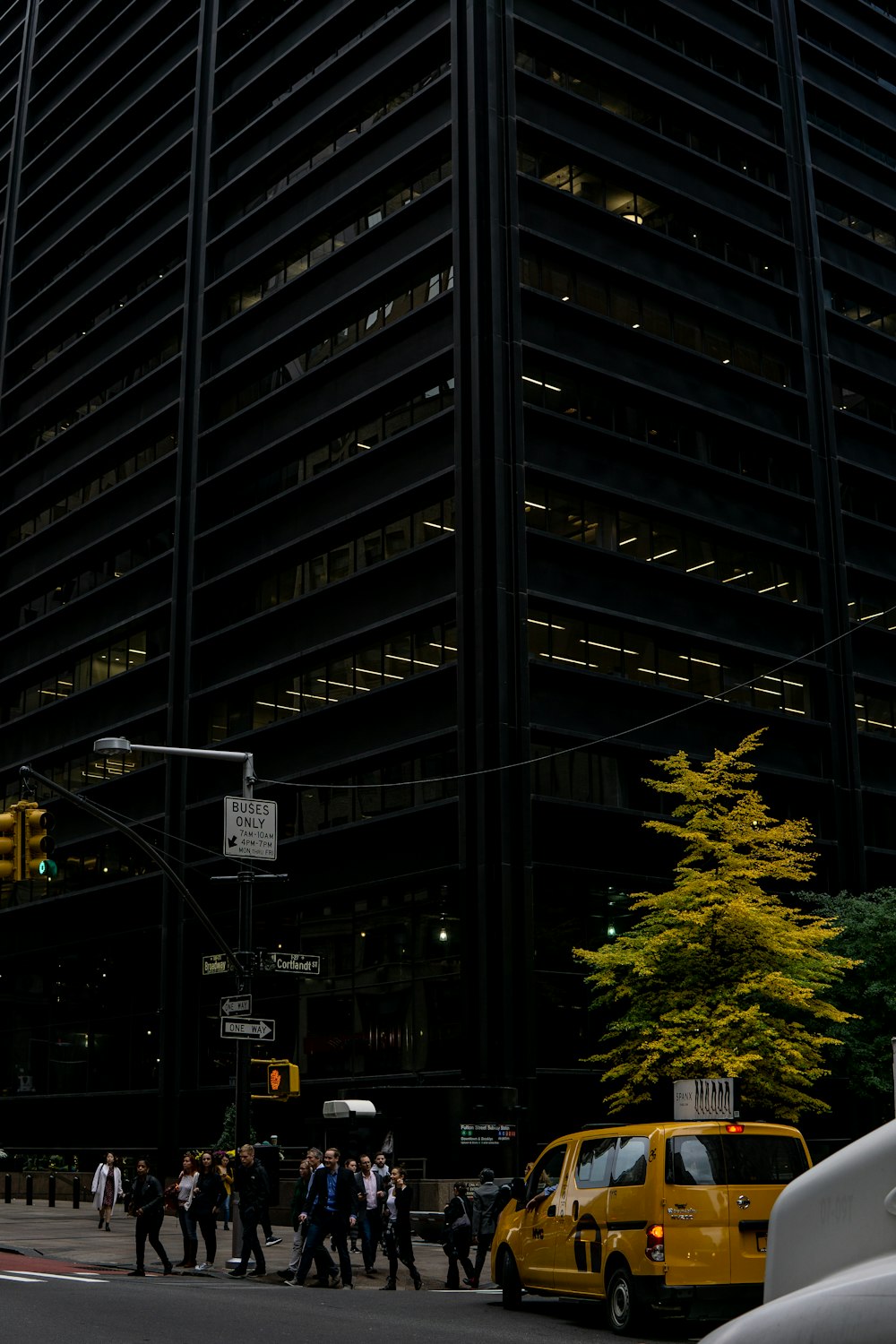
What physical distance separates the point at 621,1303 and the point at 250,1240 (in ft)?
28.3

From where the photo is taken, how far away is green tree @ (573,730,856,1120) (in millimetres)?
29562

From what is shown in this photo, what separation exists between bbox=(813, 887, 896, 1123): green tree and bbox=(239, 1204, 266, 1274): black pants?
18.5 m

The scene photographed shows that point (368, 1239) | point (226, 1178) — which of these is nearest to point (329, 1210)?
point (368, 1239)

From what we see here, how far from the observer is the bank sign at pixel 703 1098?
16.5 meters

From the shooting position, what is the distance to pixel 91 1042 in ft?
160

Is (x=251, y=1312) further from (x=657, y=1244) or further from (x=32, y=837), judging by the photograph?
(x=32, y=837)

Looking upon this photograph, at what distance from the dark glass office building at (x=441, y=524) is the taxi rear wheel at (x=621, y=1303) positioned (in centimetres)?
2026

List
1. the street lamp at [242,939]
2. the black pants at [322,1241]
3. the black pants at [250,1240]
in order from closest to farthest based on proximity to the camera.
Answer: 1. the black pants at [322,1241]
2. the black pants at [250,1240]
3. the street lamp at [242,939]

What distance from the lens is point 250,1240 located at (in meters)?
21.0

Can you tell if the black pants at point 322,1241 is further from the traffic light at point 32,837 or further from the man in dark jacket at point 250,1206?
the traffic light at point 32,837

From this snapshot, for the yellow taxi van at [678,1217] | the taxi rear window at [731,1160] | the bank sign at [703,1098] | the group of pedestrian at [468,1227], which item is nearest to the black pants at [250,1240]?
the group of pedestrian at [468,1227]

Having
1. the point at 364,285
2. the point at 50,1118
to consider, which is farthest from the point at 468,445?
the point at 50,1118

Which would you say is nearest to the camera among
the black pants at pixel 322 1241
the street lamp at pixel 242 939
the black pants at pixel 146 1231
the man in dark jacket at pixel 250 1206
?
the black pants at pixel 322 1241

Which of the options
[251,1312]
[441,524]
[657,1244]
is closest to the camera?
[657,1244]
